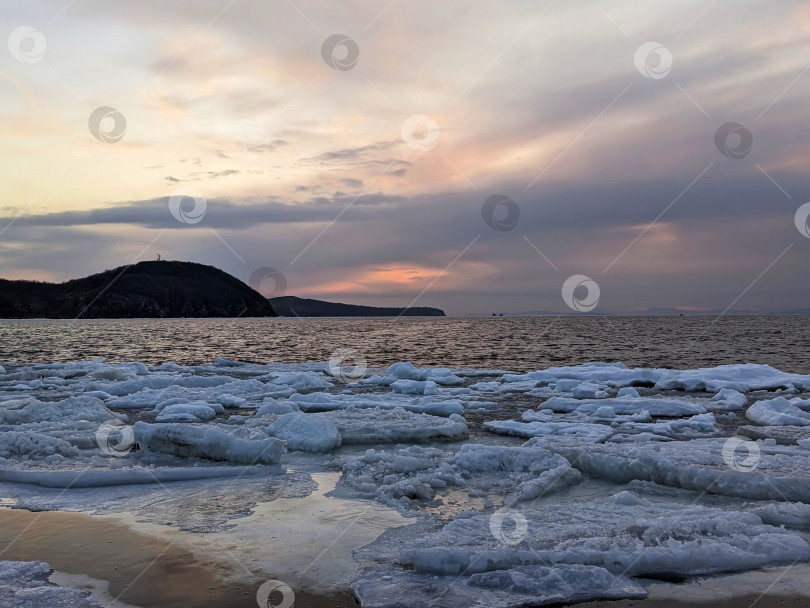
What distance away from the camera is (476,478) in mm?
8867

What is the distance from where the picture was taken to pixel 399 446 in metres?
11.1

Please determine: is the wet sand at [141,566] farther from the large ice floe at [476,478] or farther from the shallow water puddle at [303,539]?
the large ice floe at [476,478]

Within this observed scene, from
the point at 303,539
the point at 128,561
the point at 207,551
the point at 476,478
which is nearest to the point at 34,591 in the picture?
the point at 128,561

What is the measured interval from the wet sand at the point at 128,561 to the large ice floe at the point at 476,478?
1.19 feet

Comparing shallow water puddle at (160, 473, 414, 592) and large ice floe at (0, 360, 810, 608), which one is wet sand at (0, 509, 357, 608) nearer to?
shallow water puddle at (160, 473, 414, 592)

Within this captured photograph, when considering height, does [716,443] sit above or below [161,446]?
above

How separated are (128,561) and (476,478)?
16.3 feet

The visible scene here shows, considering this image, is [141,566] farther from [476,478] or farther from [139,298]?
[139,298]

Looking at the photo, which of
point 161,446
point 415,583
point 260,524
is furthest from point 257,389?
point 415,583

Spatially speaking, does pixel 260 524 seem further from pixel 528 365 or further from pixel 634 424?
pixel 528 365

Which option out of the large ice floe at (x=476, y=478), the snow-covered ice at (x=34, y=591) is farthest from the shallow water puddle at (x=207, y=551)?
the large ice floe at (x=476, y=478)

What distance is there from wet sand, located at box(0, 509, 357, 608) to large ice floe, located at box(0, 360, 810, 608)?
363mm

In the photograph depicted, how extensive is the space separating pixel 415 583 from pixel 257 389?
15.5 m

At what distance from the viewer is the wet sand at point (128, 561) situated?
482 centimetres
